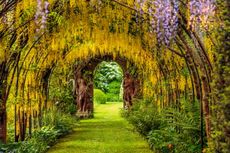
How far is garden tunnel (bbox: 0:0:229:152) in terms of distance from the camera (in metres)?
6.59

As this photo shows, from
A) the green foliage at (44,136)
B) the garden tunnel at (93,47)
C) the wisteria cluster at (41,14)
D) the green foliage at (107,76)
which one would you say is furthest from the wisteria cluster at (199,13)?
the green foliage at (107,76)

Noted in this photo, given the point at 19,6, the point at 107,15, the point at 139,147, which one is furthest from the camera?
the point at 139,147

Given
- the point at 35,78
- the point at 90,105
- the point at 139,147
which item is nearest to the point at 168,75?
the point at 139,147

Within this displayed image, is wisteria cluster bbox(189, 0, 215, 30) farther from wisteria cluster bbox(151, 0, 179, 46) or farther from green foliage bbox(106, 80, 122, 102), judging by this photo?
green foliage bbox(106, 80, 122, 102)

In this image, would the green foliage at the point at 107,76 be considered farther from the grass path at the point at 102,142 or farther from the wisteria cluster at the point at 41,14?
the wisteria cluster at the point at 41,14

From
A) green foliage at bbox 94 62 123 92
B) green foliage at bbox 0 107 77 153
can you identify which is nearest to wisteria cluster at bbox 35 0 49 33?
green foliage at bbox 0 107 77 153

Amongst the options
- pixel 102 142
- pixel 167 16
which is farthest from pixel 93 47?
pixel 167 16

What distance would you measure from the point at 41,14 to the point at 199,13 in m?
3.04

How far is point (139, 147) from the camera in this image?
10.6 meters

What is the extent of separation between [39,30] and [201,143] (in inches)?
157

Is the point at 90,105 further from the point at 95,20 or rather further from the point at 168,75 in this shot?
the point at 95,20

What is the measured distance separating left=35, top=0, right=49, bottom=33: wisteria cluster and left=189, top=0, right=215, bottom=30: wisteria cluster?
2439mm

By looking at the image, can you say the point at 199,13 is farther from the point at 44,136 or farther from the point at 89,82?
the point at 89,82

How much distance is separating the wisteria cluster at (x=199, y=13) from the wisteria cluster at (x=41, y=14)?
2.44 metres
